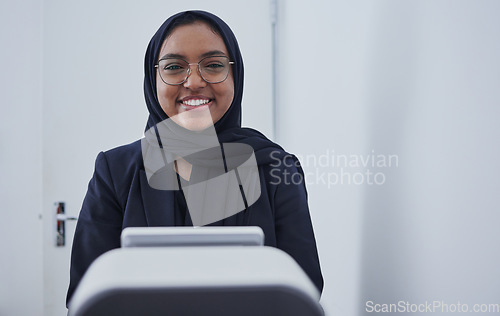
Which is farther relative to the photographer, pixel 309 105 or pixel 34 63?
pixel 34 63

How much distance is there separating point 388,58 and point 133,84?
1.10 metres

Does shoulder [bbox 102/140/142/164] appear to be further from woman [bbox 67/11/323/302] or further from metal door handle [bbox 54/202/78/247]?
metal door handle [bbox 54/202/78/247]

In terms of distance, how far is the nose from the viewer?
3.71 ft

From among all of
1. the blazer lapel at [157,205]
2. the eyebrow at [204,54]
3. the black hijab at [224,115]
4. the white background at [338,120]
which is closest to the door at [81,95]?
the white background at [338,120]

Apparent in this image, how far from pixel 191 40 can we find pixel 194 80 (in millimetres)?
103

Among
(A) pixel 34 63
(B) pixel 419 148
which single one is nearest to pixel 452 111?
(B) pixel 419 148

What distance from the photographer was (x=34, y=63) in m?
1.80

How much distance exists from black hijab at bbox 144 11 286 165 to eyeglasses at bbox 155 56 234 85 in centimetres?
4

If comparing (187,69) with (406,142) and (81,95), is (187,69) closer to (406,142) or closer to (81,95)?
(406,142)

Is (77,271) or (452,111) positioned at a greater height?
(452,111)

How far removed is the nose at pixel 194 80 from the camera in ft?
3.71

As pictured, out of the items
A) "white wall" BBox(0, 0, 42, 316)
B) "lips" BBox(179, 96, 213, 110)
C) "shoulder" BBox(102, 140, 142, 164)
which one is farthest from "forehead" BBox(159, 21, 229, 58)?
"white wall" BBox(0, 0, 42, 316)

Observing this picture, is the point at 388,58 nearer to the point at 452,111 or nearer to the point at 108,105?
the point at 452,111

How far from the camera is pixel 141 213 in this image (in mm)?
1033
